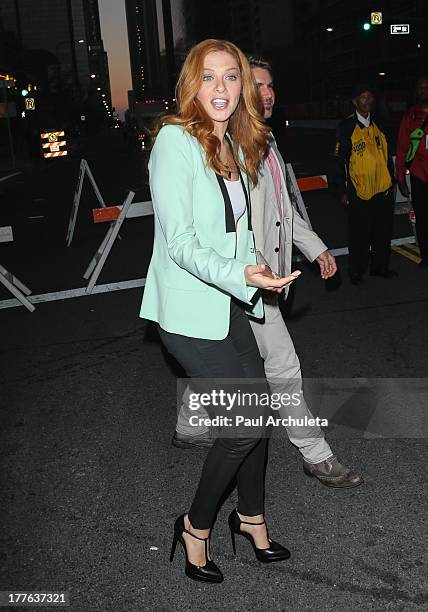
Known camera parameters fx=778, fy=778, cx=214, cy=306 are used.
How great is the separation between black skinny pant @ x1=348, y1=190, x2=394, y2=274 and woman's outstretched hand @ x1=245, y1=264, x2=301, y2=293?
5.69 m

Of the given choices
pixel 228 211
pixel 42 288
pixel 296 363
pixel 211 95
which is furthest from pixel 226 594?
pixel 42 288

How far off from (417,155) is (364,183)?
0.89m

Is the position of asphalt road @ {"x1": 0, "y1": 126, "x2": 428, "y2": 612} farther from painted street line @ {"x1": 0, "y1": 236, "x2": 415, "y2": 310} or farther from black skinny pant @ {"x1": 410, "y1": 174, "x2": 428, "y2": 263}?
black skinny pant @ {"x1": 410, "y1": 174, "x2": 428, "y2": 263}

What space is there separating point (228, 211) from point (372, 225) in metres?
5.63

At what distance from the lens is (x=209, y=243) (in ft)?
9.05

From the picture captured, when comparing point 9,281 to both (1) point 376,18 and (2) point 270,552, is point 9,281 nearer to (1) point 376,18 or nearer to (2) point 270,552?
(2) point 270,552

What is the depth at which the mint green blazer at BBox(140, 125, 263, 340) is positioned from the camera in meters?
2.57

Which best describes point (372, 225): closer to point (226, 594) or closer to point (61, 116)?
point (226, 594)

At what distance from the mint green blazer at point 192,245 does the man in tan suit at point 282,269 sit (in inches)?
22.8

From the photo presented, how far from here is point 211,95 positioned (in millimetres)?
2873

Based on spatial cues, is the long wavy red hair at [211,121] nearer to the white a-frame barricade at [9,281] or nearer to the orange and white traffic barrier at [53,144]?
the white a-frame barricade at [9,281]

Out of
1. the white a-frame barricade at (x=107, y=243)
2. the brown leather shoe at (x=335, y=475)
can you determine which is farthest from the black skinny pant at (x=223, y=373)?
the white a-frame barricade at (x=107, y=243)

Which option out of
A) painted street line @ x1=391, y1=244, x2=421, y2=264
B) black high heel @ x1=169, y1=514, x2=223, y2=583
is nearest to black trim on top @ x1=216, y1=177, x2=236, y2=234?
black high heel @ x1=169, y1=514, x2=223, y2=583

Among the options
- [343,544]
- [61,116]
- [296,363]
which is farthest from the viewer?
[61,116]
